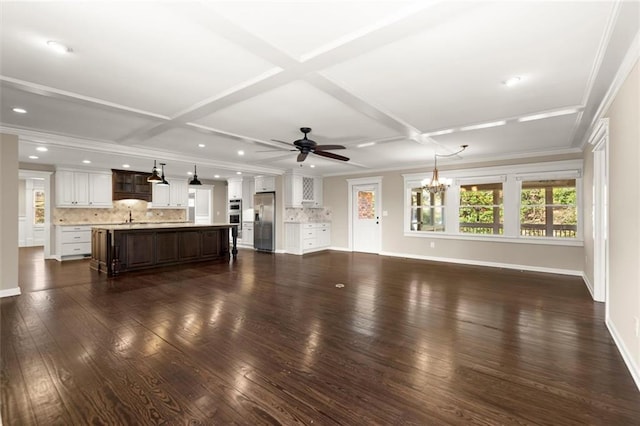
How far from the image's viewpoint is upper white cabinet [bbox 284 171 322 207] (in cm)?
847

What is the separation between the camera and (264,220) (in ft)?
29.3

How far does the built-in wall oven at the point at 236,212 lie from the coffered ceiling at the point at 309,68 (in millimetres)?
5039

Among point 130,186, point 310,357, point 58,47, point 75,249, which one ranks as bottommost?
point 310,357

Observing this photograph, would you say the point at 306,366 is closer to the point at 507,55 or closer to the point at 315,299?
the point at 315,299

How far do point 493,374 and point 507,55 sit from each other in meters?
2.50

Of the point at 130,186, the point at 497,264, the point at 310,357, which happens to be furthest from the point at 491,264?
the point at 130,186

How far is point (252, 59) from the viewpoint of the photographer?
7.84 feet

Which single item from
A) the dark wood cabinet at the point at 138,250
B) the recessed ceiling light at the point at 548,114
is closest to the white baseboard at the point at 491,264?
the recessed ceiling light at the point at 548,114

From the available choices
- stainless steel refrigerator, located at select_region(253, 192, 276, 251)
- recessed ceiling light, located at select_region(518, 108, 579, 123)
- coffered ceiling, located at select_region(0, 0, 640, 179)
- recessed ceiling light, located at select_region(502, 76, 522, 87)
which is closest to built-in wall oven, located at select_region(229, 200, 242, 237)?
stainless steel refrigerator, located at select_region(253, 192, 276, 251)

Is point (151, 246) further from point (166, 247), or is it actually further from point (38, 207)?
point (38, 207)

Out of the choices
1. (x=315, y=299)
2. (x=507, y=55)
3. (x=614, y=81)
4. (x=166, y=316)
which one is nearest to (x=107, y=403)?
(x=166, y=316)

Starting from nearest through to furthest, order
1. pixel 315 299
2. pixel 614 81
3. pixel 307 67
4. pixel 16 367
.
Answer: pixel 16 367, pixel 307 67, pixel 614 81, pixel 315 299

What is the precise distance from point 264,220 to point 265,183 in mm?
1140

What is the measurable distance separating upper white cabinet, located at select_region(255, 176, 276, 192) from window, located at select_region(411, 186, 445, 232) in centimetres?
404
